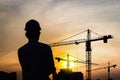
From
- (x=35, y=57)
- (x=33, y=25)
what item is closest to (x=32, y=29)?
(x=33, y=25)

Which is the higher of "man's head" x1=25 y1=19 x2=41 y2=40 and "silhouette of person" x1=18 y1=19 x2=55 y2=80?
"man's head" x1=25 y1=19 x2=41 y2=40

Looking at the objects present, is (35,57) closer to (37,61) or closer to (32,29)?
(37,61)

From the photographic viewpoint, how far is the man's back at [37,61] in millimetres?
5922

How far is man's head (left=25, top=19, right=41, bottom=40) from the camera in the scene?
236 inches

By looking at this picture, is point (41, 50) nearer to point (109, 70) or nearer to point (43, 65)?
point (43, 65)

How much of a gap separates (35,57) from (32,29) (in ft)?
1.56

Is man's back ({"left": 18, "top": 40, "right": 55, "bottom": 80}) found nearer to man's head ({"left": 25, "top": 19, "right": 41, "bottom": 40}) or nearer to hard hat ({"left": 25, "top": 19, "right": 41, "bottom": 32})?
man's head ({"left": 25, "top": 19, "right": 41, "bottom": 40})

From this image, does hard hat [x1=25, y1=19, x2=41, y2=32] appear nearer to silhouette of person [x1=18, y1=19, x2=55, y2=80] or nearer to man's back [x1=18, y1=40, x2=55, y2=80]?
silhouette of person [x1=18, y1=19, x2=55, y2=80]

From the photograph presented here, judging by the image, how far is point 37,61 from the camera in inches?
235

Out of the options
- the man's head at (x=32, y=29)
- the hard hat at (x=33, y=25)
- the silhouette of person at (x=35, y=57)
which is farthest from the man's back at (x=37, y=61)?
the hard hat at (x=33, y=25)

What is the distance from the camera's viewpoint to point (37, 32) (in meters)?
6.07

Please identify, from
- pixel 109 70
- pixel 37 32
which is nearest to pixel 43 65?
pixel 37 32

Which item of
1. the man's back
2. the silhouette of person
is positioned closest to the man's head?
the silhouette of person

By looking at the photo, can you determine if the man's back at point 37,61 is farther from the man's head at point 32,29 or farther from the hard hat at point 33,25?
the hard hat at point 33,25
